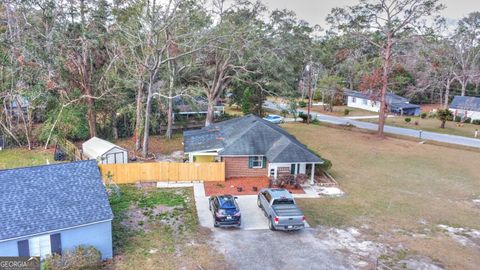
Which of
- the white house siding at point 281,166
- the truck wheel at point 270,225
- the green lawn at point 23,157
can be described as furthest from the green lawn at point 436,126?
the green lawn at point 23,157

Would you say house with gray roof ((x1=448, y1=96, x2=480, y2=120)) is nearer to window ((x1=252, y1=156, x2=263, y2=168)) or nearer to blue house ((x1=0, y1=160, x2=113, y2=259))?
window ((x1=252, y1=156, x2=263, y2=168))

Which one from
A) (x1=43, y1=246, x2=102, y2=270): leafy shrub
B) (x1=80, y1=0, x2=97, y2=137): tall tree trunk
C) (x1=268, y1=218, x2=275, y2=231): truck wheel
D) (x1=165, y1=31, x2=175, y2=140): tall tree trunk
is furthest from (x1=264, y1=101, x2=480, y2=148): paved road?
(x1=43, y1=246, x2=102, y2=270): leafy shrub

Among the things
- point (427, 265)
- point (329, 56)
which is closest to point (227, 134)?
point (427, 265)

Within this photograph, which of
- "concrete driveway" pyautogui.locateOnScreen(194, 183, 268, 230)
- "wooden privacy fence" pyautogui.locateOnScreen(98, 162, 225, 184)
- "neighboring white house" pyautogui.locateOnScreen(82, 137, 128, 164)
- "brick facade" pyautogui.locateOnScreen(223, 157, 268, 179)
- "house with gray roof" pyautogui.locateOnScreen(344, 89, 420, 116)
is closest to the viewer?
"concrete driveway" pyautogui.locateOnScreen(194, 183, 268, 230)

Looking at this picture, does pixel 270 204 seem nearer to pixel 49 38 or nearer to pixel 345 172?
pixel 345 172

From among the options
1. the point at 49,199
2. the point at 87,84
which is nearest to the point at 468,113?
the point at 87,84
